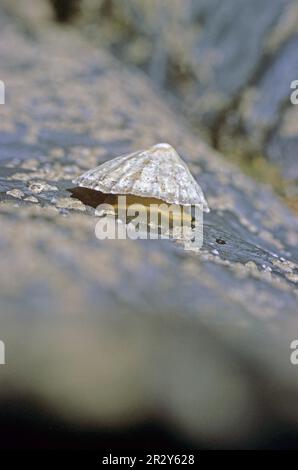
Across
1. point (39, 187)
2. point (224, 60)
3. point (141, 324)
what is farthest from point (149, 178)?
point (224, 60)

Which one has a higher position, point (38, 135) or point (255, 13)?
point (255, 13)

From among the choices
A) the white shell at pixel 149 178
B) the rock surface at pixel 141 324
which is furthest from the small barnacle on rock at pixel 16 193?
the white shell at pixel 149 178

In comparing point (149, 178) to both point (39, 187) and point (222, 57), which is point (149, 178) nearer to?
point (39, 187)

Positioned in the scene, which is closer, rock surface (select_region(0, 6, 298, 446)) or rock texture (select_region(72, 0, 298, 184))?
rock surface (select_region(0, 6, 298, 446))

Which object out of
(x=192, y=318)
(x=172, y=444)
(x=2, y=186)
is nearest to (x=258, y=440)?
(x=172, y=444)

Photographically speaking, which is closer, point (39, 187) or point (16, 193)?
point (16, 193)

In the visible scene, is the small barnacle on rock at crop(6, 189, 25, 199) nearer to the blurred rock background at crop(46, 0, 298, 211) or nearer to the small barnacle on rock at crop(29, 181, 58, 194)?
the small barnacle on rock at crop(29, 181, 58, 194)

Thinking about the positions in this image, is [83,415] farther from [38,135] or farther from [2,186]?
[38,135]

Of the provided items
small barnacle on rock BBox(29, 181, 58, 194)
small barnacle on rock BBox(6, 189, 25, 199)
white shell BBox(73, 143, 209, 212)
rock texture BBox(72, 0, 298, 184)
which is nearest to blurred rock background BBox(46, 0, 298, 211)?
rock texture BBox(72, 0, 298, 184)
